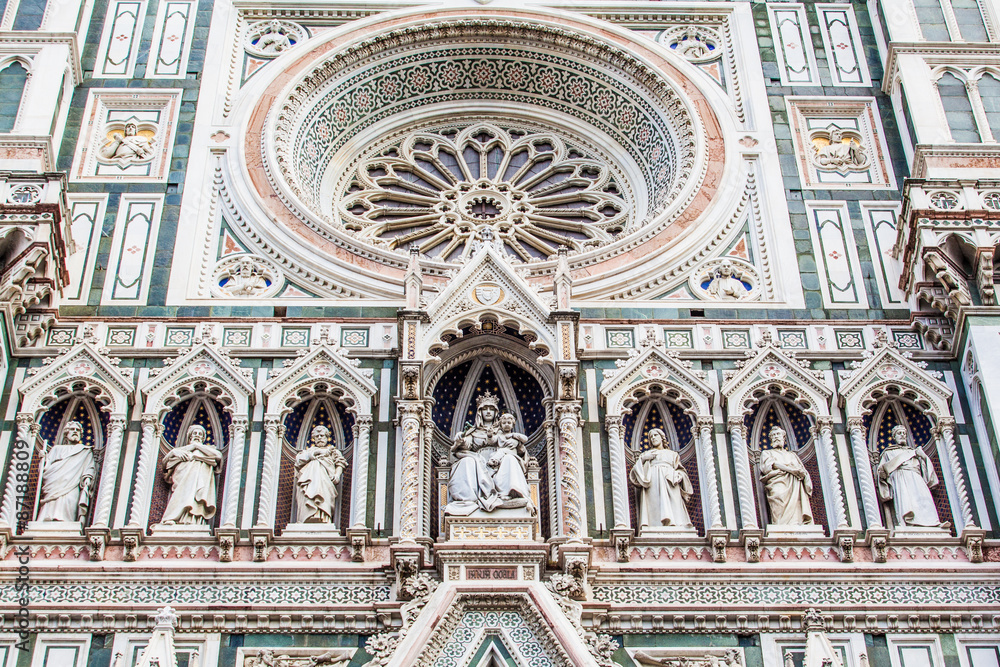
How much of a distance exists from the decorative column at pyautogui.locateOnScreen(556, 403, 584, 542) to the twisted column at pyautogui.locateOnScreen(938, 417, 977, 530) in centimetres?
382

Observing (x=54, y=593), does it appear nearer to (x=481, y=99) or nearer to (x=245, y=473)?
→ (x=245, y=473)

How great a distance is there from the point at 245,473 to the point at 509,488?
2795 mm

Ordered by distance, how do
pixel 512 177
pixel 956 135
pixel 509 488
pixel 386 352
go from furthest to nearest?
pixel 512 177 → pixel 956 135 → pixel 386 352 → pixel 509 488

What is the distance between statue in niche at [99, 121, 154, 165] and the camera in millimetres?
22234

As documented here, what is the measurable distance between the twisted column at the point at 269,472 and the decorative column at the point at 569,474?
2.88 metres

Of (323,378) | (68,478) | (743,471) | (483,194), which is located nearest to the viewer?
(68,478)

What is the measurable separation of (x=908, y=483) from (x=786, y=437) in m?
1.38

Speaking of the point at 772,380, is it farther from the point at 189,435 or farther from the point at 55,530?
the point at 55,530

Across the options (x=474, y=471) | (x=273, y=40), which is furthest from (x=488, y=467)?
(x=273, y=40)

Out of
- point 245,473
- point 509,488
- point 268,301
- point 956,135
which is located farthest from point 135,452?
point 956,135

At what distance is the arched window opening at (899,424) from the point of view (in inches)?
736

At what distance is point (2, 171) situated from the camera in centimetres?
2038

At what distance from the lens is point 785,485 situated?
60.1ft

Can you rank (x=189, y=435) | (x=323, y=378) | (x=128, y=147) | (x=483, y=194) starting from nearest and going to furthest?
(x=189, y=435), (x=323, y=378), (x=128, y=147), (x=483, y=194)
